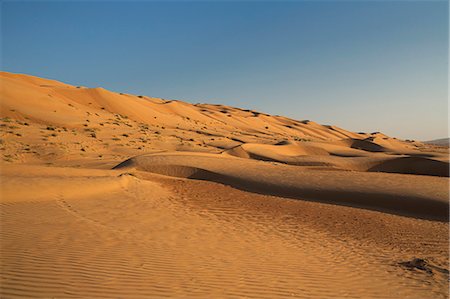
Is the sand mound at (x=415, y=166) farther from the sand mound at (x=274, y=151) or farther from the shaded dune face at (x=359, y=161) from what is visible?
the sand mound at (x=274, y=151)

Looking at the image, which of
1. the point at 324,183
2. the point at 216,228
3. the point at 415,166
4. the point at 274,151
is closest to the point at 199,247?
the point at 216,228

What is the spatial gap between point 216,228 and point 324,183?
23.1ft

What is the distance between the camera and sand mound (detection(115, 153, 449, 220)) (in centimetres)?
1102

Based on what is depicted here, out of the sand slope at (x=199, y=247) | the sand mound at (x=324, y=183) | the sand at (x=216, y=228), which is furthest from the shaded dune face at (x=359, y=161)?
the sand slope at (x=199, y=247)

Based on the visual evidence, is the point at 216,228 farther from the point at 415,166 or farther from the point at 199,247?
the point at 415,166

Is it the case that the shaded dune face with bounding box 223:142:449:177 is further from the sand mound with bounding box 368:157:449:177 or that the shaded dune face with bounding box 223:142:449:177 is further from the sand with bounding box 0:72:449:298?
the sand with bounding box 0:72:449:298

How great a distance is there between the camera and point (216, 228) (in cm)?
806

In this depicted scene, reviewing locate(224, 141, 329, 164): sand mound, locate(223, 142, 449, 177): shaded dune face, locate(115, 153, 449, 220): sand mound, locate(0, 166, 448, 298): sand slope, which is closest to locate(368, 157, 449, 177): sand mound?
locate(223, 142, 449, 177): shaded dune face

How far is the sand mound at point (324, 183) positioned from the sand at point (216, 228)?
0.06 m

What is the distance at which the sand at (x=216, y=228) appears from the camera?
4684 millimetres

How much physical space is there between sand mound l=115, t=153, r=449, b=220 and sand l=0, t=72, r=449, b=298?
6 centimetres

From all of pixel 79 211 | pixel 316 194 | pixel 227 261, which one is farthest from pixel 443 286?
pixel 79 211

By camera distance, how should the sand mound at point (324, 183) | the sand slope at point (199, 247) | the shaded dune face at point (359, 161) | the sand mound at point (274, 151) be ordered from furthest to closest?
the sand mound at point (274, 151), the shaded dune face at point (359, 161), the sand mound at point (324, 183), the sand slope at point (199, 247)

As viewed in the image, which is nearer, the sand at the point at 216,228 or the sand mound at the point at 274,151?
the sand at the point at 216,228
